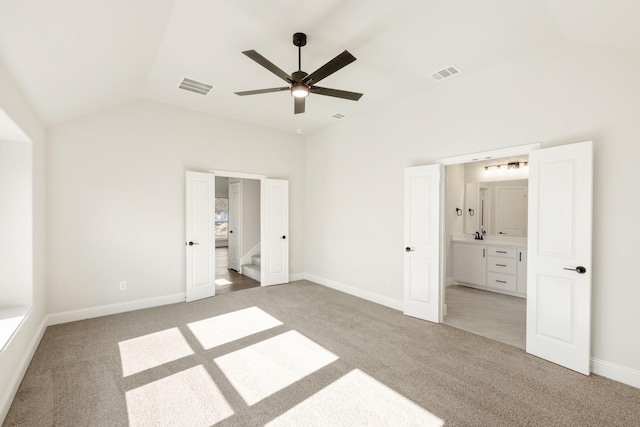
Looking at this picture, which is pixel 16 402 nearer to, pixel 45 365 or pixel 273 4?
pixel 45 365

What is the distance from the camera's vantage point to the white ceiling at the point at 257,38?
212 centimetres

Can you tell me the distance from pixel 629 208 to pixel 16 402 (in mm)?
5326

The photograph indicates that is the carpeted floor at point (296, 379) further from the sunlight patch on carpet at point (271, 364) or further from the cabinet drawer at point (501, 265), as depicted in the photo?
the cabinet drawer at point (501, 265)

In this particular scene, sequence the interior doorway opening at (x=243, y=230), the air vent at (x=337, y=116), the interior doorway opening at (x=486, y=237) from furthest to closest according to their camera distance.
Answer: the interior doorway opening at (x=243, y=230), the air vent at (x=337, y=116), the interior doorway opening at (x=486, y=237)

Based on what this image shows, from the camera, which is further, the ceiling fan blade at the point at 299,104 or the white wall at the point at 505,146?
the ceiling fan blade at the point at 299,104

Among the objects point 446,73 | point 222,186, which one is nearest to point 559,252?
point 446,73

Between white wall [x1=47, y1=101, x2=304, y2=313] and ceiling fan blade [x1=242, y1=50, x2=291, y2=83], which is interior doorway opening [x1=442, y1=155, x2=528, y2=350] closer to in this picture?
ceiling fan blade [x1=242, y1=50, x2=291, y2=83]

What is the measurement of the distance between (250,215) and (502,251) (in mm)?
5449

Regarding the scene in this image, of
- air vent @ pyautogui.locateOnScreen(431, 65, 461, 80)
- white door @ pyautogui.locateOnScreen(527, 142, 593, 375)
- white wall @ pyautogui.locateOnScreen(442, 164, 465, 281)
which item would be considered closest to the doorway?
white door @ pyautogui.locateOnScreen(527, 142, 593, 375)

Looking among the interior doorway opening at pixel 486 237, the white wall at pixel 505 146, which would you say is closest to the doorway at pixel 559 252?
the white wall at pixel 505 146

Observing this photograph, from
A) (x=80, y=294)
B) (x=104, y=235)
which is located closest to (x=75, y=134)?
(x=104, y=235)

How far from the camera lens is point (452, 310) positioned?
4.38 metres

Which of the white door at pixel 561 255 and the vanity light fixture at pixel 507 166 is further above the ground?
the vanity light fixture at pixel 507 166

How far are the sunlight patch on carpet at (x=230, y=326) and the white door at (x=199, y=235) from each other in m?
1.00
